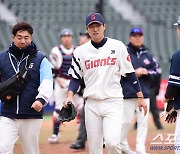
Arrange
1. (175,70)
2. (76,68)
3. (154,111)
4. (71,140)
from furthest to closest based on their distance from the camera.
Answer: (154,111) < (71,140) < (76,68) < (175,70)

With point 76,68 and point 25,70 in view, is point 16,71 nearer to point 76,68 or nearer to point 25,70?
point 25,70

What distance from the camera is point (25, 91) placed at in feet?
22.4

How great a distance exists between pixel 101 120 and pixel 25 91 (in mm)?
1121

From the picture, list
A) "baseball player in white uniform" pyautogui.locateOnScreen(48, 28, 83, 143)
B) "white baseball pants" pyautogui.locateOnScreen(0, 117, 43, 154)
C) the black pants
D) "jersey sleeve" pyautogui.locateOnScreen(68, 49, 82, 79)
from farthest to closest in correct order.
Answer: the black pants
"baseball player in white uniform" pyautogui.locateOnScreen(48, 28, 83, 143)
"jersey sleeve" pyautogui.locateOnScreen(68, 49, 82, 79)
"white baseball pants" pyautogui.locateOnScreen(0, 117, 43, 154)

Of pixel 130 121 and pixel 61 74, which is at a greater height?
pixel 61 74

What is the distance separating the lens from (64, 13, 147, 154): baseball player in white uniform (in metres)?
7.18

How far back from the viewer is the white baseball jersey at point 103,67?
7.22 metres

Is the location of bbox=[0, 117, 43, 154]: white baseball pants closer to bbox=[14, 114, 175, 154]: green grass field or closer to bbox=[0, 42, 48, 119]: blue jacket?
bbox=[0, 42, 48, 119]: blue jacket

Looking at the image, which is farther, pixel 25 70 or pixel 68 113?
pixel 68 113

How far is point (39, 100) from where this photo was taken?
662 cm

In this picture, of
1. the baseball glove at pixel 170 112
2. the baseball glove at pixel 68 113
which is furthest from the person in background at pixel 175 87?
the baseball glove at pixel 68 113

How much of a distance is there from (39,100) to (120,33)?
1652 cm

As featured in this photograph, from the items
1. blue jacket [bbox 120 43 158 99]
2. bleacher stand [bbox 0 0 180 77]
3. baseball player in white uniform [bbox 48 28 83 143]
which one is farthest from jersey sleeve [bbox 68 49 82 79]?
bleacher stand [bbox 0 0 180 77]

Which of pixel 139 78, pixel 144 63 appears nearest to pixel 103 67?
pixel 139 78
